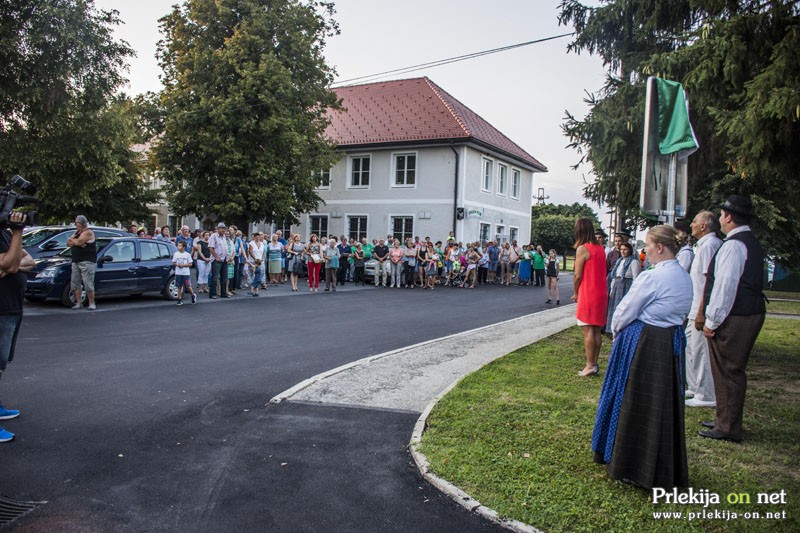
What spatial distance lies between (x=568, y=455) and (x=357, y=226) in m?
29.7

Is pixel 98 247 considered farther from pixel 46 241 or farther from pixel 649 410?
pixel 649 410

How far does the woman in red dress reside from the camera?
7.61 metres

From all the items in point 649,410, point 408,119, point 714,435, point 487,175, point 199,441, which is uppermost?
point 408,119

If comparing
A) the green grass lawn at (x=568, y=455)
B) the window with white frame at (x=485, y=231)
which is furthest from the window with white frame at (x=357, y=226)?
the green grass lawn at (x=568, y=455)

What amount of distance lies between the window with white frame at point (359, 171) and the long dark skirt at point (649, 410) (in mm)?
29872

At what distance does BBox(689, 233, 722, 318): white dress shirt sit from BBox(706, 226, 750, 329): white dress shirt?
0.59 meters

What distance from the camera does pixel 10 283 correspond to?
5.11 metres

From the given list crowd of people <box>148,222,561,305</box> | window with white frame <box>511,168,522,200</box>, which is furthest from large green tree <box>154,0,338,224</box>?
window with white frame <box>511,168,522,200</box>

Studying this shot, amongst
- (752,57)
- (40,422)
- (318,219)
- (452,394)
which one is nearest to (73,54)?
(40,422)

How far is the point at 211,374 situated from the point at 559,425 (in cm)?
426

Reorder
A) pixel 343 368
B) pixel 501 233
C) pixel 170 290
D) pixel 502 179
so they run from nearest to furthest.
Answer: pixel 343 368, pixel 170 290, pixel 501 233, pixel 502 179

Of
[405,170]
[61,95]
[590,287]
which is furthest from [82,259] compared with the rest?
[405,170]

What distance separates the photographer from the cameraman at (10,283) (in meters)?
4.90

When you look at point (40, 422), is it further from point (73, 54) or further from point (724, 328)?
point (73, 54)
